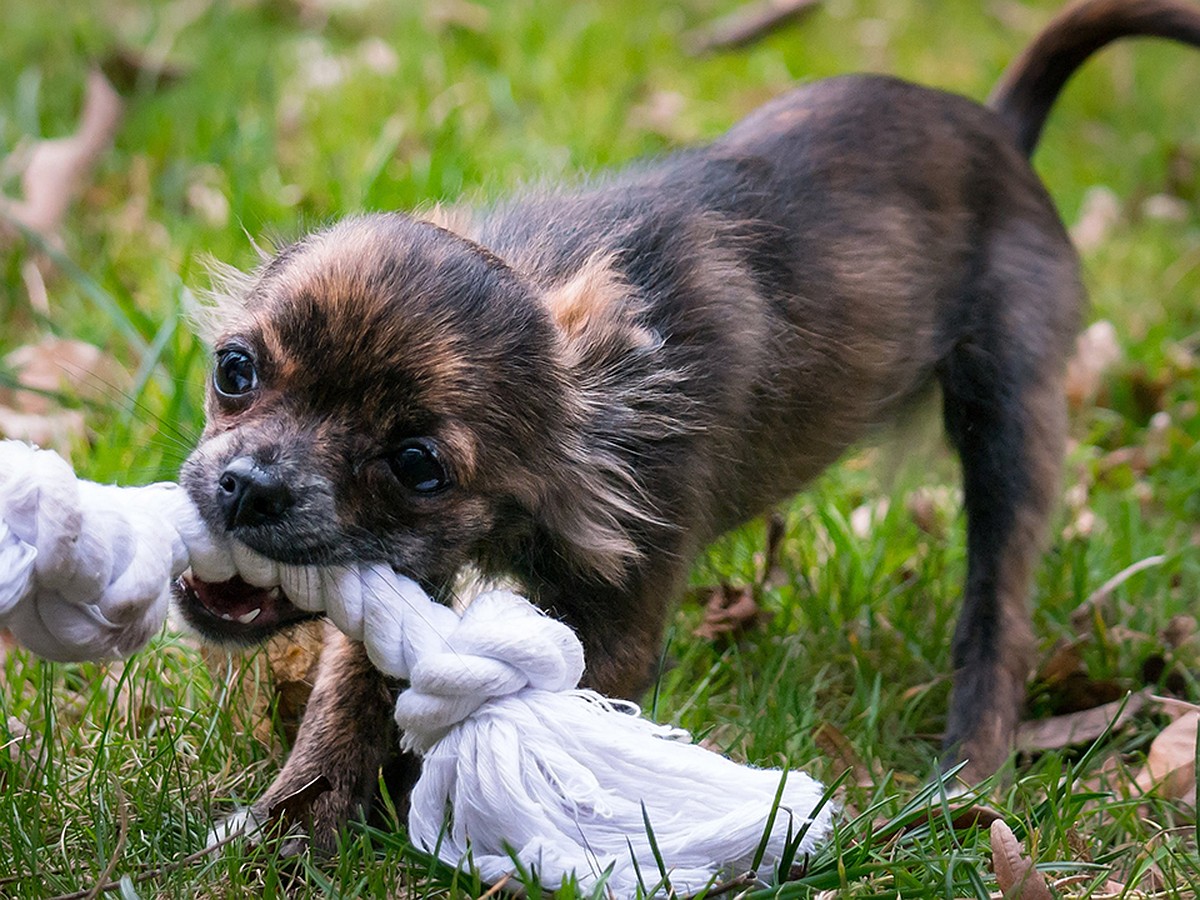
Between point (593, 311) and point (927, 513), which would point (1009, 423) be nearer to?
point (927, 513)

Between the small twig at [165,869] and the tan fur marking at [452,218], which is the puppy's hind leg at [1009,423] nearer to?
the tan fur marking at [452,218]

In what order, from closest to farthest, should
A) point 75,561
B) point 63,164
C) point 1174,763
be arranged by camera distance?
point 75,561
point 1174,763
point 63,164

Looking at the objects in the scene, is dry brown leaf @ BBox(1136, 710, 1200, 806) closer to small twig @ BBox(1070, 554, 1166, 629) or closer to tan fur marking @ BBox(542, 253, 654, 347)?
small twig @ BBox(1070, 554, 1166, 629)

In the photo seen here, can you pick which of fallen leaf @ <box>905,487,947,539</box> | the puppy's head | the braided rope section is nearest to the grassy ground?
fallen leaf @ <box>905,487,947,539</box>

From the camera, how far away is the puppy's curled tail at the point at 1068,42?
14.6ft

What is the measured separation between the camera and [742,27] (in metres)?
7.59

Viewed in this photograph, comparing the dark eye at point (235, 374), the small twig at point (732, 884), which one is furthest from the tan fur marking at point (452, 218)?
the small twig at point (732, 884)

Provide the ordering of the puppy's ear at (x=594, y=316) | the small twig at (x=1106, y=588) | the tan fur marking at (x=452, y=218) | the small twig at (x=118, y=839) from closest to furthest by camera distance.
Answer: the small twig at (x=118, y=839), the puppy's ear at (x=594, y=316), the tan fur marking at (x=452, y=218), the small twig at (x=1106, y=588)

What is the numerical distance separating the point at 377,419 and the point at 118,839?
86 centimetres

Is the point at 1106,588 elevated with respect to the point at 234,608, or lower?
lower

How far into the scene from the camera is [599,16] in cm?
728

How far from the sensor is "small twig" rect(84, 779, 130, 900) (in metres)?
2.48

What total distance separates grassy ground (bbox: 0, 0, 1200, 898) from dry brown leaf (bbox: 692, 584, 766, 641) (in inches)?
1.7

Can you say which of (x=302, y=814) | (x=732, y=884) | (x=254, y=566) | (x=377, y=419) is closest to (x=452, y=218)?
(x=377, y=419)
